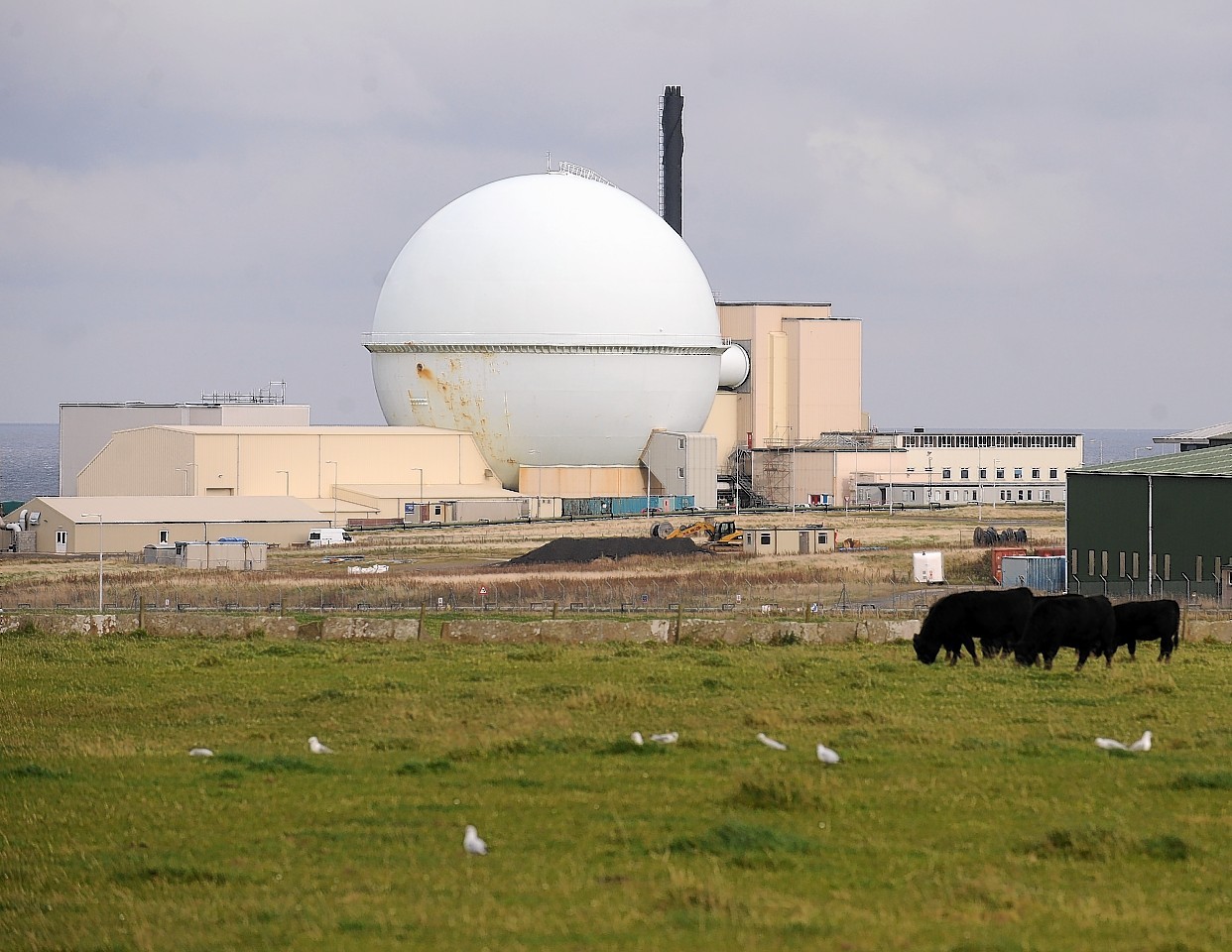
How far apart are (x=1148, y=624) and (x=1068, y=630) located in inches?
75.8

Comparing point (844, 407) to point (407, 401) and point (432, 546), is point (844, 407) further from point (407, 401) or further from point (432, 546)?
point (432, 546)

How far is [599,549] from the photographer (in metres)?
55.9

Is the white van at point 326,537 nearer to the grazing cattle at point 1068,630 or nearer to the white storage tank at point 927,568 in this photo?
the white storage tank at point 927,568

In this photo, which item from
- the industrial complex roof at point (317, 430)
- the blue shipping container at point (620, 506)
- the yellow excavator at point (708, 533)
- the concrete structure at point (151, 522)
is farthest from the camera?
the blue shipping container at point (620, 506)

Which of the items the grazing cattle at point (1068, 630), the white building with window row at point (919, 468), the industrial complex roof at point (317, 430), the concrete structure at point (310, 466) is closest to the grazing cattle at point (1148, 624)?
the grazing cattle at point (1068, 630)

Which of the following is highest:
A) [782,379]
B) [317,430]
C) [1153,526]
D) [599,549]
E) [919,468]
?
[782,379]

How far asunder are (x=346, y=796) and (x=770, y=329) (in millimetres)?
83486

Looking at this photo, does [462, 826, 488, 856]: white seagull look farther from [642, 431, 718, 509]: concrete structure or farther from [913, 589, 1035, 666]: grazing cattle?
[642, 431, 718, 509]: concrete structure

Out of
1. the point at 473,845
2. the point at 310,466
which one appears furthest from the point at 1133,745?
the point at 310,466

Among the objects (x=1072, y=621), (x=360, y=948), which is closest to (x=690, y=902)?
(x=360, y=948)

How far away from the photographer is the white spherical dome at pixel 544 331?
82.3 m

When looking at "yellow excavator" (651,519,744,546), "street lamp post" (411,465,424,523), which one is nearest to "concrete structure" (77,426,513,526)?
"street lamp post" (411,465,424,523)

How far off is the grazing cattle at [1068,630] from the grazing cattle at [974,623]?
32 cm

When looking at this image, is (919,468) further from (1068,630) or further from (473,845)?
(473,845)
